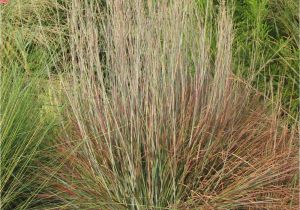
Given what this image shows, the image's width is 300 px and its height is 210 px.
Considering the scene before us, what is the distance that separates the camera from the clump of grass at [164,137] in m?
2.49

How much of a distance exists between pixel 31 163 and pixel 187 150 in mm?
769

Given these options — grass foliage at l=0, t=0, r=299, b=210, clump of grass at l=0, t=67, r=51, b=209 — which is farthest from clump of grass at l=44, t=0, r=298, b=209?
clump of grass at l=0, t=67, r=51, b=209

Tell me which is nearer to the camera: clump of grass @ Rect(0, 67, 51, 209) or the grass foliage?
the grass foliage

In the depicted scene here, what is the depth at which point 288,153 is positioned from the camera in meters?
2.54

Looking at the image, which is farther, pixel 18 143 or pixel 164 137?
pixel 18 143

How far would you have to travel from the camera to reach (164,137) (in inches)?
98.7

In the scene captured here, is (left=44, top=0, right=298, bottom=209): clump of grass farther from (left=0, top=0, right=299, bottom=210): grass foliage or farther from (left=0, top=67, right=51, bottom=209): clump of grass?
(left=0, top=67, right=51, bottom=209): clump of grass

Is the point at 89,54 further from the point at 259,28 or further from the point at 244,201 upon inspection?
the point at 259,28

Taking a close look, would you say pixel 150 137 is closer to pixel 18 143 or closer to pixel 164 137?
pixel 164 137

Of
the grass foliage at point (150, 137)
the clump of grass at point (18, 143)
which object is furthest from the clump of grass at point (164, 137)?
the clump of grass at point (18, 143)

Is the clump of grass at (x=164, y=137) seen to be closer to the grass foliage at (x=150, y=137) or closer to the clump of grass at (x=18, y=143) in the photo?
the grass foliage at (x=150, y=137)

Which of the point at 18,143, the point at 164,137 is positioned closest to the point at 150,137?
the point at 164,137

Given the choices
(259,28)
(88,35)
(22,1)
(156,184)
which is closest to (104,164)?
(156,184)

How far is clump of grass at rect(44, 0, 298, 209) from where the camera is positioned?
2.49 meters
